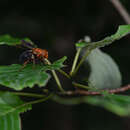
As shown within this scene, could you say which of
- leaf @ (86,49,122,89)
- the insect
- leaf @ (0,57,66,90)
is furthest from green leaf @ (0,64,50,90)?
leaf @ (86,49,122,89)

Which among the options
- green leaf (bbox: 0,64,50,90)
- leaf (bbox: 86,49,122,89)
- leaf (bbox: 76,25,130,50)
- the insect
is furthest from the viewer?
leaf (bbox: 86,49,122,89)

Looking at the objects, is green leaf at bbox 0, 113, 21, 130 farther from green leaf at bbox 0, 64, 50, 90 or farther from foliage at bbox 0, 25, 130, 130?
green leaf at bbox 0, 64, 50, 90

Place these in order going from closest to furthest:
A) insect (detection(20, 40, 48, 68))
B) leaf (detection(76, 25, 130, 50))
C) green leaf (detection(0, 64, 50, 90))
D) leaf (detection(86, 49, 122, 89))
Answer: green leaf (detection(0, 64, 50, 90))
leaf (detection(76, 25, 130, 50))
insect (detection(20, 40, 48, 68))
leaf (detection(86, 49, 122, 89))

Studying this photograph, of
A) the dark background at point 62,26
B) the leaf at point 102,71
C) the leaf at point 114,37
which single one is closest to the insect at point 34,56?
the leaf at point 114,37

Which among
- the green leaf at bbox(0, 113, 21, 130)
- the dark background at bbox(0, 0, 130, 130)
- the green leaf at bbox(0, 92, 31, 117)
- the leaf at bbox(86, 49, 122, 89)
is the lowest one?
the green leaf at bbox(0, 113, 21, 130)

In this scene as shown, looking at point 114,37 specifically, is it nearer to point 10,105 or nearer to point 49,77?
point 49,77

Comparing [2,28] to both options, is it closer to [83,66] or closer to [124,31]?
[83,66]

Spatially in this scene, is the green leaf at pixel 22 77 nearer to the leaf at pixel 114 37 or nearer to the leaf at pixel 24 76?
the leaf at pixel 24 76
